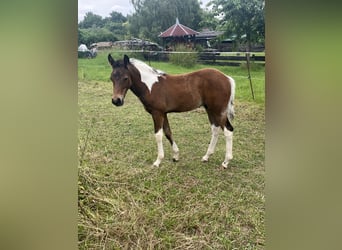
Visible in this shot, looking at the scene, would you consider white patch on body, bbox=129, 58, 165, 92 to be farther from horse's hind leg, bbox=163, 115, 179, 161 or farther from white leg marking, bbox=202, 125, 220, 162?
white leg marking, bbox=202, 125, 220, 162

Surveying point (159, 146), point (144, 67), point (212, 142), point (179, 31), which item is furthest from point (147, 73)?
point (212, 142)

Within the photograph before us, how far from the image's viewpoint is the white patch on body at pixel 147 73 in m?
2.03

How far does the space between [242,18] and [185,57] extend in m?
0.36

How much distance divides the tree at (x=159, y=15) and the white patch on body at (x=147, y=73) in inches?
5.7

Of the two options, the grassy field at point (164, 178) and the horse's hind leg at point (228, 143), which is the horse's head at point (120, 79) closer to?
the grassy field at point (164, 178)

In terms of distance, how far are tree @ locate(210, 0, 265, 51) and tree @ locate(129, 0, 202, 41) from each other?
0.38 ft

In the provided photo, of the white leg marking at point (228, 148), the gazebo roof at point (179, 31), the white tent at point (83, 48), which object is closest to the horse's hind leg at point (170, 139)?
the white leg marking at point (228, 148)

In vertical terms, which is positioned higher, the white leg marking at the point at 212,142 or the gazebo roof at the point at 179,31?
the gazebo roof at the point at 179,31

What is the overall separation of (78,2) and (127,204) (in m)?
1.11

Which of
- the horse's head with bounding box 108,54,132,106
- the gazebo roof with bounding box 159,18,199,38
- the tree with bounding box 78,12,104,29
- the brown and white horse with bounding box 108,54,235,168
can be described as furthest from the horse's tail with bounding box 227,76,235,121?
the tree with bounding box 78,12,104,29
